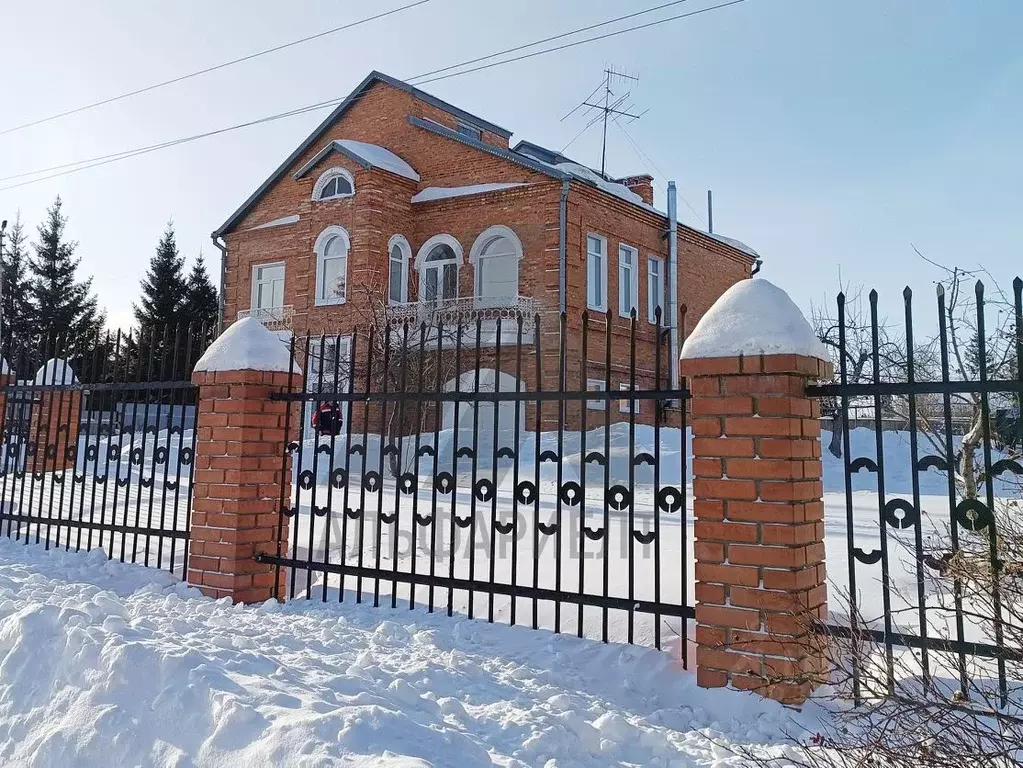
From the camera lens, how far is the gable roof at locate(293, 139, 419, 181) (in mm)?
18953

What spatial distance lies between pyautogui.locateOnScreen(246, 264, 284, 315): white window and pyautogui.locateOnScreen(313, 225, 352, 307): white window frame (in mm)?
1745

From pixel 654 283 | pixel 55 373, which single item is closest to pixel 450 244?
pixel 654 283

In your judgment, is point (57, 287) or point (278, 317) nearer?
point (278, 317)

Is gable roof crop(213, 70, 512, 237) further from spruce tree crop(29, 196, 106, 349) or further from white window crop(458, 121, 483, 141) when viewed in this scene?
spruce tree crop(29, 196, 106, 349)

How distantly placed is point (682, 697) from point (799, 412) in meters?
1.34

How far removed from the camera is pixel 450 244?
19.4m

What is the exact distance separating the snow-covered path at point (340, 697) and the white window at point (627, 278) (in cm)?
1599

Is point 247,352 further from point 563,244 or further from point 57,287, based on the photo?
point 57,287

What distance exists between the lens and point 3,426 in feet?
25.4

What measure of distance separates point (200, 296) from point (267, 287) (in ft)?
63.2

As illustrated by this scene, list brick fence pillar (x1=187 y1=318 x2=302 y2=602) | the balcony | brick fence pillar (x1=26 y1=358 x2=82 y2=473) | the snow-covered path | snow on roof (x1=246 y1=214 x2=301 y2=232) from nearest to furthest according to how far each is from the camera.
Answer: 1. the snow-covered path
2. brick fence pillar (x1=187 y1=318 x2=302 y2=602)
3. brick fence pillar (x1=26 y1=358 x2=82 y2=473)
4. the balcony
5. snow on roof (x1=246 y1=214 x2=301 y2=232)

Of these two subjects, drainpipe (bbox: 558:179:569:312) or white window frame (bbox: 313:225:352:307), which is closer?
drainpipe (bbox: 558:179:569:312)

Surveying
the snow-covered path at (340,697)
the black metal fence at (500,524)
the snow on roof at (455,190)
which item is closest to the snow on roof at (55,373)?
the black metal fence at (500,524)

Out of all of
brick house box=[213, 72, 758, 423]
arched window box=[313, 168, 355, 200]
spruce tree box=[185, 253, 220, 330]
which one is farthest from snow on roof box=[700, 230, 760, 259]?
spruce tree box=[185, 253, 220, 330]
